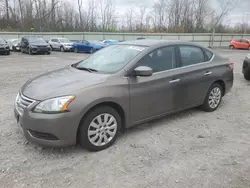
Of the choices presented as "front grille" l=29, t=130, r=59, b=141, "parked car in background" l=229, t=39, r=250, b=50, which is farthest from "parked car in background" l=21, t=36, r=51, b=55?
"parked car in background" l=229, t=39, r=250, b=50

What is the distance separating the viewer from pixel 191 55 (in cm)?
461

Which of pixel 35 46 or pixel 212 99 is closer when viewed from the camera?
pixel 212 99

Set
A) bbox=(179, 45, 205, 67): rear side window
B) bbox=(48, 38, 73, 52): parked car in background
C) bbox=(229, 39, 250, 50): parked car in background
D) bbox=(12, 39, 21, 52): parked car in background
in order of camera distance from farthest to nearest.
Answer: bbox=(229, 39, 250, 50): parked car in background → bbox=(48, 38, 73, 52): parked car in background → bbox=(12, 39, 21, 52): parked car in background → bbox=(179, 45, 205, 67): rear side window

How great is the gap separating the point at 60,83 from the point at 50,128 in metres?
0.72

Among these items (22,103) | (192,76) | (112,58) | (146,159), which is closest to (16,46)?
(112,58)

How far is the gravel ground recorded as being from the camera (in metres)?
2.71

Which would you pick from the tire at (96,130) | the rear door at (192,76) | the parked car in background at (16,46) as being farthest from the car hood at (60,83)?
the parked car in background at (16,46)

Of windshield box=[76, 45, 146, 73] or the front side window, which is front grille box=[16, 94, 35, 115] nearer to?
windshield box=[76, 45, 146, 73]

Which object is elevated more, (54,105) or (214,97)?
(54,105)

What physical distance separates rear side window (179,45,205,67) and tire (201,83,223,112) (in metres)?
0.68

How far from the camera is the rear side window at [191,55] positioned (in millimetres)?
4410

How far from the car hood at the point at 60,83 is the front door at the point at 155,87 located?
58 centimetres

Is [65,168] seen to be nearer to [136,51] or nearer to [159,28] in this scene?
[136,51]

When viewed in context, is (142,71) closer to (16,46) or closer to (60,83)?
(60,83)
